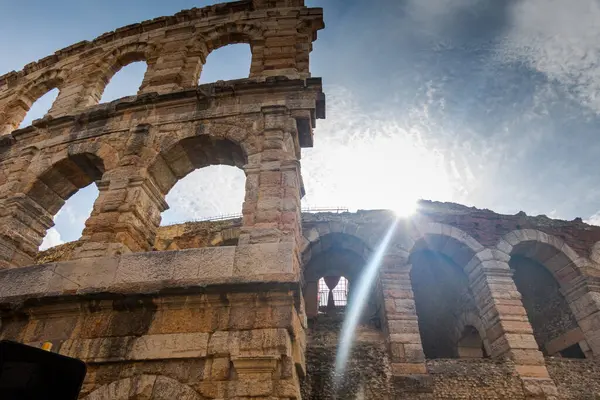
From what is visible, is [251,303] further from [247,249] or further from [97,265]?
[97,265]

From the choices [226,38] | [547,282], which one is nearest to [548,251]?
[547,282]

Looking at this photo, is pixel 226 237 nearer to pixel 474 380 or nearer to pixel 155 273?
pixel 155 273

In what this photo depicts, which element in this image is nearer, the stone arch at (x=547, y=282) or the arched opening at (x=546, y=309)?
the arched opening at (x=546, y=309)

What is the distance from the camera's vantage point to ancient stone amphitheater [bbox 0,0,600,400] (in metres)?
3.91

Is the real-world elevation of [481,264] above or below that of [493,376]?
above

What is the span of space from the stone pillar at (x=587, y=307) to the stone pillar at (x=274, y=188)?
8.12 m

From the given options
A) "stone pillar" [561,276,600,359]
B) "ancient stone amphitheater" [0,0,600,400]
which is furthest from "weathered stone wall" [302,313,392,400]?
"stone pillar" [561,276,600,359]

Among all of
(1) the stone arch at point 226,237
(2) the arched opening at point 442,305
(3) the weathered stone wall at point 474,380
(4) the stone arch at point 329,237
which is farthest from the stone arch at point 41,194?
(2) the arched opening at point 442,305

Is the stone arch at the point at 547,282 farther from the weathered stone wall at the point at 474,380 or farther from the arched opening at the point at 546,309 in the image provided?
the weathered stone wall at the point at 474,380

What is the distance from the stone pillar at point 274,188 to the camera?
15.1ft

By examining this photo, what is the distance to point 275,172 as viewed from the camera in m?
5.21

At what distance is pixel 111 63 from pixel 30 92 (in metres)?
2.50

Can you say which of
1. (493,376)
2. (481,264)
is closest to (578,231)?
(481,264)

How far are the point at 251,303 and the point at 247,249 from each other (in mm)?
658
